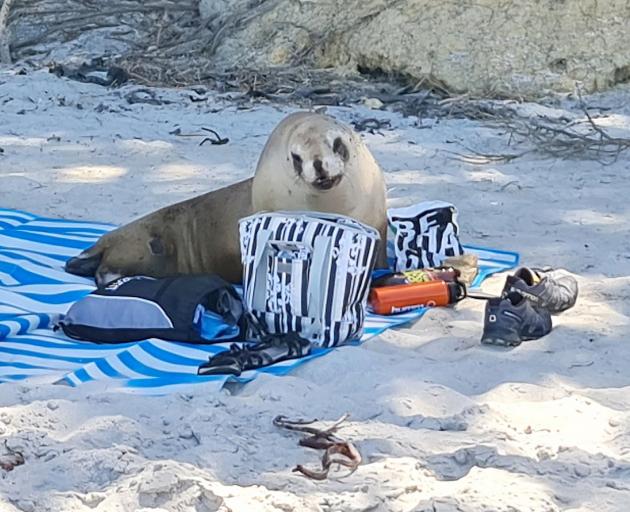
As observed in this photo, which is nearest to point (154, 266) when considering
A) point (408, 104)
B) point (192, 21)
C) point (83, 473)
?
point (83, 473)

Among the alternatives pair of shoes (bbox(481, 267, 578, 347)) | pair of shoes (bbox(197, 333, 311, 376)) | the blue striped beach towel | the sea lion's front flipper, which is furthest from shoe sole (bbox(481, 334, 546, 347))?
the sea lion's front flipper

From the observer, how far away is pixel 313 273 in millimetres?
3941

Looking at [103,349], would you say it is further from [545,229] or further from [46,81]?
[46,81]

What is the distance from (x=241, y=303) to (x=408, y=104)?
400 cm

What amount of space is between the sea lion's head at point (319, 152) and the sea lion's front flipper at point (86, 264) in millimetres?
889

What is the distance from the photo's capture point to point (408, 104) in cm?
805

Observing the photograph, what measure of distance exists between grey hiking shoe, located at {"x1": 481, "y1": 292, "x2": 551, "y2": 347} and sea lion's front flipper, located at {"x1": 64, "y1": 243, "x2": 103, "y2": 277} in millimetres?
1615

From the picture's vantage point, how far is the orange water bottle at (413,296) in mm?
4348

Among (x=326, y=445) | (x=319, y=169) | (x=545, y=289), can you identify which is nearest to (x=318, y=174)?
(x=319, y=169)

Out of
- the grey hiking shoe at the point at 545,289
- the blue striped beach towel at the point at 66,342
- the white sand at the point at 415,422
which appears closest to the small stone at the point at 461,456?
the white sand at the point at 415,422

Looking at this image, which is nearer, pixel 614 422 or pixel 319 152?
pixel 614 422

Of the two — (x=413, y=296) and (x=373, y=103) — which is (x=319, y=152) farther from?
(x=373, y=103)

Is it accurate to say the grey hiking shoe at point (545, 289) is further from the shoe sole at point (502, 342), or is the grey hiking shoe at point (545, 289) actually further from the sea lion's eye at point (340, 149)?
the sea lion's eye at point (340, 149)

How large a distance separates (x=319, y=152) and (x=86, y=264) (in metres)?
1.06
